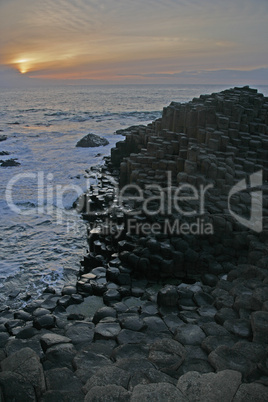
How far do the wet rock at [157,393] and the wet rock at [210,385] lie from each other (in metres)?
0.08

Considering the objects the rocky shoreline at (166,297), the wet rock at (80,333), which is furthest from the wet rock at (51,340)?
the wet rock at (80,333)

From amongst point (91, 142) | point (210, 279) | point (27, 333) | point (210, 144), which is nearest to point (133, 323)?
point (27, 333)

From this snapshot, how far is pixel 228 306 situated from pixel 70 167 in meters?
12.2

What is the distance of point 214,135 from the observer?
850 cm

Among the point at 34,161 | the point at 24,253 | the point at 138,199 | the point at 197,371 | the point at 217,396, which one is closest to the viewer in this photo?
the point at 217,396

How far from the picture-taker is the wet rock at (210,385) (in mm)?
2443

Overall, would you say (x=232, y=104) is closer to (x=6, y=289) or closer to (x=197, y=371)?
(x=6, y=289)

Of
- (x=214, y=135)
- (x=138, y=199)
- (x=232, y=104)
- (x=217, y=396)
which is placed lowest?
(x=217, y=396)

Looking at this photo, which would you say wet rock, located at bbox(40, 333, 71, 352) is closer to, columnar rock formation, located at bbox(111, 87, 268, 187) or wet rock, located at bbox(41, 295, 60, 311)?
wet rock, located at bbox(41, 295, 60, 311)

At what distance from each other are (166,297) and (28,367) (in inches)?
90.2

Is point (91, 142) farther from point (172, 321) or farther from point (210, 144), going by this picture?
point (172, 321)

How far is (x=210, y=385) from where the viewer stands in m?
2.54

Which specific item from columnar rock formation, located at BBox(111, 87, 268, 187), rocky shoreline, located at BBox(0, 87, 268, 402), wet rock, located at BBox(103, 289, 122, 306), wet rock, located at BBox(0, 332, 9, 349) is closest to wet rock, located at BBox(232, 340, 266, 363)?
rocky shoreline, located at BBox(0, 87, 268, 402)

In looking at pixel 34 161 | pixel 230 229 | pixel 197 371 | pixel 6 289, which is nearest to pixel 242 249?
pixel 230 229
